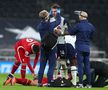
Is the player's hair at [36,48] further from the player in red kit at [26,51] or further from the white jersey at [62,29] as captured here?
the white jersey at [62,29]

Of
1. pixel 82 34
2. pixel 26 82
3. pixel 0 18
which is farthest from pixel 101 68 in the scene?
pixel 0 18

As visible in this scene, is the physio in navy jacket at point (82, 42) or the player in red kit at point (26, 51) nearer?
the physio in navy jacket at point (82, 42)

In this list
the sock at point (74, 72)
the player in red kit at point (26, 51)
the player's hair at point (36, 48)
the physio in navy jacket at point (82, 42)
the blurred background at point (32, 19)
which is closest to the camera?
the physio in navy jacket at point (82, 42)

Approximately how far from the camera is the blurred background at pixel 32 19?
31703mm

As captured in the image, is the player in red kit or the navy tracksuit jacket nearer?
the navy tracksuit jacket

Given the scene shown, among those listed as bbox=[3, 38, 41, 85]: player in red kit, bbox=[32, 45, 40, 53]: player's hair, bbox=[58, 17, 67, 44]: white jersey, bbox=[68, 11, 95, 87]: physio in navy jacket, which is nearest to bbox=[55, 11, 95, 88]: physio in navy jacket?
bbox=[68, 11, 95, 87]: physio in navy jacket

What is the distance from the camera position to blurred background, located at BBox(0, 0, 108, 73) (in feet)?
104

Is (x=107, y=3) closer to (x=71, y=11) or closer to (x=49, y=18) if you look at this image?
(x=71, y=11)

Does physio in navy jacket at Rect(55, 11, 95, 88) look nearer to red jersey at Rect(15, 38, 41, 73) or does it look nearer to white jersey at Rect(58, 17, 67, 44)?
white jersey at Rect(58, 17, 67, 44)

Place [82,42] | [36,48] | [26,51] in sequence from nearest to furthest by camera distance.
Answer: [82,42]
[36,48]
[26,51]

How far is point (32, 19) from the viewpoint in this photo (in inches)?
1273

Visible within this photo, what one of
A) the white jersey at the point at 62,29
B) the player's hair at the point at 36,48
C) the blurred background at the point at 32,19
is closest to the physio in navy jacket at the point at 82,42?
the white jersey at the point at 62,29

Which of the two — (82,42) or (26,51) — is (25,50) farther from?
(82,42)

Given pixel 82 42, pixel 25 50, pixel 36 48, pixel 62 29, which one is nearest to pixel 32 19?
pixel 25 50
